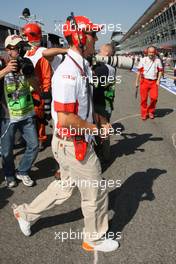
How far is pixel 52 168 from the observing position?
518 centimetres

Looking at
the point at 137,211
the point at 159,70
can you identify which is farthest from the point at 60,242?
the point at 159,70

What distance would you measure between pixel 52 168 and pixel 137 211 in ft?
6.03

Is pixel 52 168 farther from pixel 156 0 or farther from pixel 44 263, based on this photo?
pixel 156 0

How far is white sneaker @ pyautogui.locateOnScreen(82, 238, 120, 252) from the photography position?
3053mm

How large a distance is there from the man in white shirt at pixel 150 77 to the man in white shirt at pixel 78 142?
569cm

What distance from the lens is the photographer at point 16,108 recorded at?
158 inches

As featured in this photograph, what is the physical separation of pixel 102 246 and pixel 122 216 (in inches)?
26.1

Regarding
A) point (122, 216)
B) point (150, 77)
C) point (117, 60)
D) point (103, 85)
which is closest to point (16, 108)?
point (103, 85)

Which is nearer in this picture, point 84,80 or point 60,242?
point 84,80

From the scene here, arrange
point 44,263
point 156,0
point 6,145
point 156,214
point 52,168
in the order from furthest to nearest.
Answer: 1. point 156,0
2. point 52,168
3. point 6,145
4. point 156,214
5. point 44,263

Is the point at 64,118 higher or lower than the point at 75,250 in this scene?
higher

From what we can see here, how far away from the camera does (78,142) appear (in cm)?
268

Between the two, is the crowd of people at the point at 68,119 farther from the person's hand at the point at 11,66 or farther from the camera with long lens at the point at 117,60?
the camera with long lens at the point at 117,60

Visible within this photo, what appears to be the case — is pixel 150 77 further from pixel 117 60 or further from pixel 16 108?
pixel 16 108
